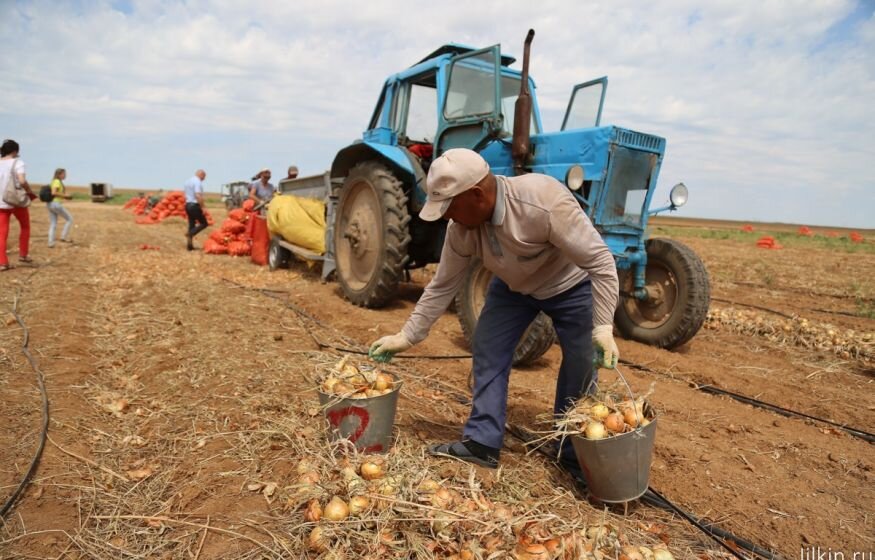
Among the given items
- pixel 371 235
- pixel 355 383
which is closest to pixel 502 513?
pixel 355 383

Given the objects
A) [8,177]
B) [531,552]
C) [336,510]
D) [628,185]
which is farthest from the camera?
[8,177]

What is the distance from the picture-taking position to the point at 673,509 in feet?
8.41

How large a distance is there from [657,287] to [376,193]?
3.17 m

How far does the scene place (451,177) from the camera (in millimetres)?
2293

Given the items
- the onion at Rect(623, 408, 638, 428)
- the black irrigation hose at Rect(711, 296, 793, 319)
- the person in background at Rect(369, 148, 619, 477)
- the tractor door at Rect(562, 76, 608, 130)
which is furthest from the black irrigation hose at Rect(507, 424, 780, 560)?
the black irrigation hose at Rect(711, 296, 793, 319)

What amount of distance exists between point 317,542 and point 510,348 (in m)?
1.32

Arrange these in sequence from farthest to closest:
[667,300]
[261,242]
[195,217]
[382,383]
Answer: [195,217], [261,242], [667,300], [382,383]

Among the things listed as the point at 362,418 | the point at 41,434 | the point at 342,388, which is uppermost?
the point at 342,388

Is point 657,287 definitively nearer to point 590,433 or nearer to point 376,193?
point 376,193

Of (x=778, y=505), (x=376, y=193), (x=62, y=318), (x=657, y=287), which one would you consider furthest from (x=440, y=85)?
(x=778, y=505)

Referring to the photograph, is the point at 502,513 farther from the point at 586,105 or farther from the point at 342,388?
the point at 586,105

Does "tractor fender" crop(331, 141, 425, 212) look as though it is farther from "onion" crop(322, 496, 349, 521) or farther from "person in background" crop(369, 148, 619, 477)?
"onion" crop(322, 496, 349, 521)

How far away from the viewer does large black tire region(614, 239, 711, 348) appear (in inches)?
206

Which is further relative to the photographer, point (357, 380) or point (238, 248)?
point (238, 248)
